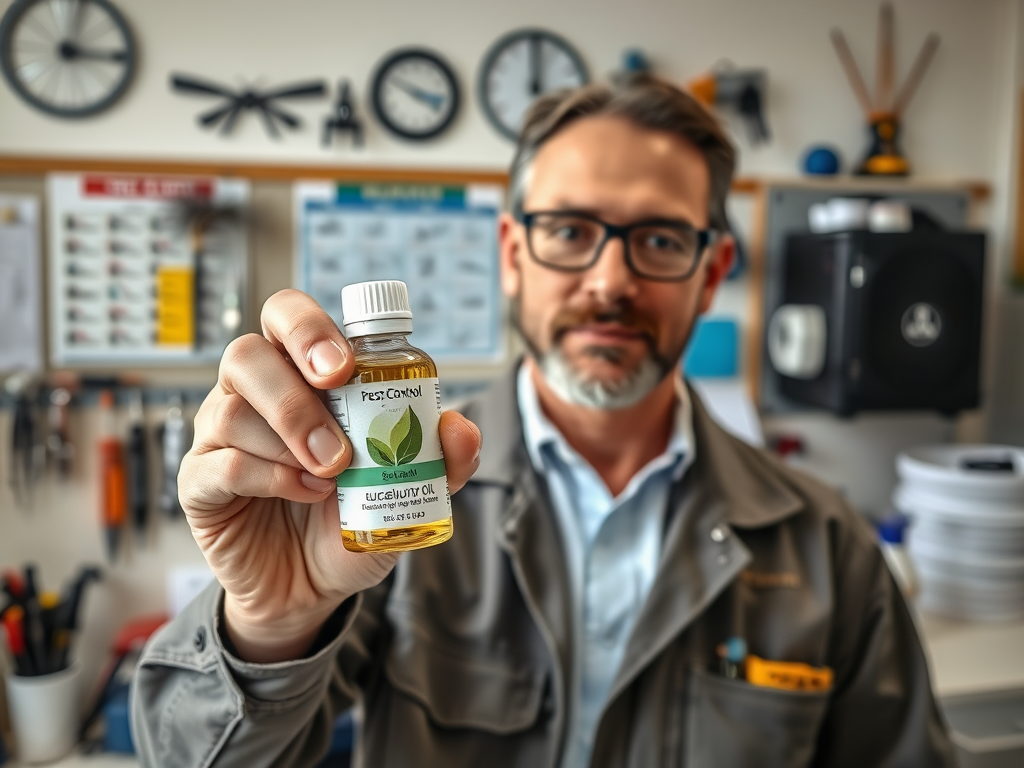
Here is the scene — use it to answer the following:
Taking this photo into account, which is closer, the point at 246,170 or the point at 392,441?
the point at 392,441

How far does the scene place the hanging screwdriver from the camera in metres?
1.66

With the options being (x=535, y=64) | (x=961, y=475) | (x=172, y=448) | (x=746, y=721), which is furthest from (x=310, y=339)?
(x=961, y=475)

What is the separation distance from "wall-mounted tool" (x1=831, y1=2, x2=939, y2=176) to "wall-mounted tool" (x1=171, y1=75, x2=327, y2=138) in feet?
4.18

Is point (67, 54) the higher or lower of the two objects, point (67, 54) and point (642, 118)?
the higher

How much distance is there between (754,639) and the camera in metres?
1.08

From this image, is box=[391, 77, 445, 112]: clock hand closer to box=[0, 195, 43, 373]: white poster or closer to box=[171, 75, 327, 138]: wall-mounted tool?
box=[171, 75, 327, 138]: wall-mounted tool

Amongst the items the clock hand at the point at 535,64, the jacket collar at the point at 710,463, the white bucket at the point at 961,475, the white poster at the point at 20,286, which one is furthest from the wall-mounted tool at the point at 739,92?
the white poster at the point at 20,286

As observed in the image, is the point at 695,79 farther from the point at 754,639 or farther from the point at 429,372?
the point at 429,372

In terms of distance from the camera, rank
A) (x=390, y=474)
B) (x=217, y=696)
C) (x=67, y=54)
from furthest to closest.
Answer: (x=67, y=54) < (x=217, y=696) < (x=390, y=474)

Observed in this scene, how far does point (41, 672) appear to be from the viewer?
57.9 inches

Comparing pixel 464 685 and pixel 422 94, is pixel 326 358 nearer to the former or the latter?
pixel 464 685

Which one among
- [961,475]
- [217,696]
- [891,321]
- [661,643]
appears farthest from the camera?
[891,321]

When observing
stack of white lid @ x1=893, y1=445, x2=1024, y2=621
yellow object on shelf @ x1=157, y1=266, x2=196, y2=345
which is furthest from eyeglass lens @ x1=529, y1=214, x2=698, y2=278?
stack of white lid @ x1=893, y1=445, x2=1024, y2=621

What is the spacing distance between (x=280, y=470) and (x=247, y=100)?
1328 millimetres
